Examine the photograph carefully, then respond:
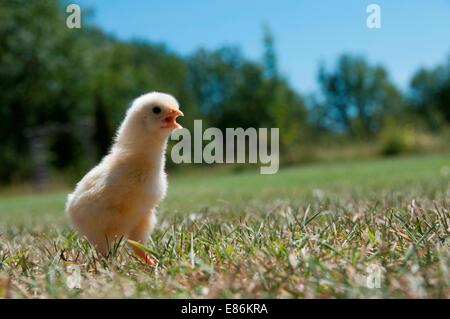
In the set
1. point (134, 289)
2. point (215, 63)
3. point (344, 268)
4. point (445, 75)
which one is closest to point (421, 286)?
point (344, 268)

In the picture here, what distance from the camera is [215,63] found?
3569 cm

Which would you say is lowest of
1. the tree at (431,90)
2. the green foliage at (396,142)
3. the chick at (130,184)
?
the green foliage at (396,142)

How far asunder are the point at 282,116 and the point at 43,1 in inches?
442

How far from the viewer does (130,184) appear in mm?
1788

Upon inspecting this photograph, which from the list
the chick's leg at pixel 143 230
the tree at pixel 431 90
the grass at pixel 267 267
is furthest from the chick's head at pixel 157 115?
the tree at pixel 431 90

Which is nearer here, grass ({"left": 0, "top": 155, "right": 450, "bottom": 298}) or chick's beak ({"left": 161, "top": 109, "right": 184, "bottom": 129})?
grass ({"left": 0, "top": 155, "right": 450, "bottom": 298})

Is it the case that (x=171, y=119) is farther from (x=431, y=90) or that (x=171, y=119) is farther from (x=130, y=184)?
(x=431, y=90)

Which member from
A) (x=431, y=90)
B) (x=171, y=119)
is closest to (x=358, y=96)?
(x=431, y=90)

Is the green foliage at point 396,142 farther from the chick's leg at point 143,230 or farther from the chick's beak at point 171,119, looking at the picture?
the chick's leg at point 143,230

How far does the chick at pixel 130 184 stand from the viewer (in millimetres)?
1735

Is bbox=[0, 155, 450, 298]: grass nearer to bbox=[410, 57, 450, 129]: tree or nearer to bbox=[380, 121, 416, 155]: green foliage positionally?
bbox=[380, 121, 416, 155]: green foliage

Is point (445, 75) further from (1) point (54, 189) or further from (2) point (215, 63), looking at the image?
(1) point (54, 189)

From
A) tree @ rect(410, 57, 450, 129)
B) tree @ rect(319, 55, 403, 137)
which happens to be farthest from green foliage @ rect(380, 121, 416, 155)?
tree @ rect(410, 57, 450, 129)

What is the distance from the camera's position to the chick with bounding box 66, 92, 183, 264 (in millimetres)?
1735
